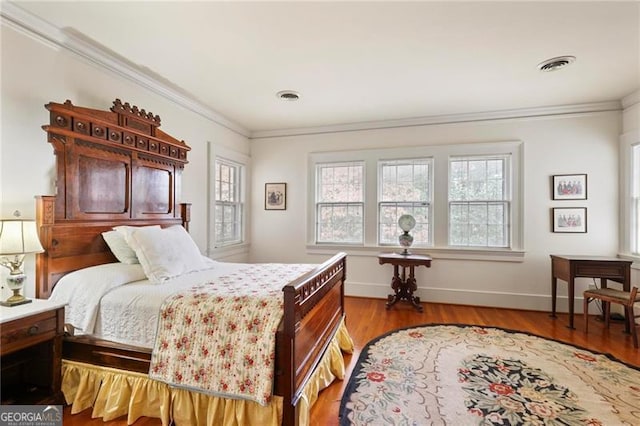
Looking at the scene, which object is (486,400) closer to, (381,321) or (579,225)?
(381,321)

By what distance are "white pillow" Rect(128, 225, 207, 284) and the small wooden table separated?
2.39m

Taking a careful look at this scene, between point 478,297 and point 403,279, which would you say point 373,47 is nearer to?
point 403,279

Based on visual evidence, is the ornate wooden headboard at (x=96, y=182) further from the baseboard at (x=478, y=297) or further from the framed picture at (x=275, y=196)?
the baseboard at (x=478, y=297)

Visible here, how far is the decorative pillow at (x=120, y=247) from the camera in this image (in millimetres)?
2379

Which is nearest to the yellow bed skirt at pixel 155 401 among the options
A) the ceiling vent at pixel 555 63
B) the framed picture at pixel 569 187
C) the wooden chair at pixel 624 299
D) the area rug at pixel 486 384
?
the area rug at pixel 486 384

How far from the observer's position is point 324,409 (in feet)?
6.24

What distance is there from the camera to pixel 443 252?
13.6 feet

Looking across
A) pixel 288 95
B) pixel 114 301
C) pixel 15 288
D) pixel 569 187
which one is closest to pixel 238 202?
pixel 288 95

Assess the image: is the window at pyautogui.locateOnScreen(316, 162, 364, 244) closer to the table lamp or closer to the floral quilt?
the floral quilt

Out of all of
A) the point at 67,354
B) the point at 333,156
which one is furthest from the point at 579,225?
the point at 67,354

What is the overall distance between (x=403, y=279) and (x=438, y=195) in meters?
1.30

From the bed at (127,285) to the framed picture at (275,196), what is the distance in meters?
1.97

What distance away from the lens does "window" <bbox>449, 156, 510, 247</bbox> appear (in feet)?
13.2

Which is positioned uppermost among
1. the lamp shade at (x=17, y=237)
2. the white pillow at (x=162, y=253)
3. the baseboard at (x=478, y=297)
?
the lamp shade at (x=17, y=237)
